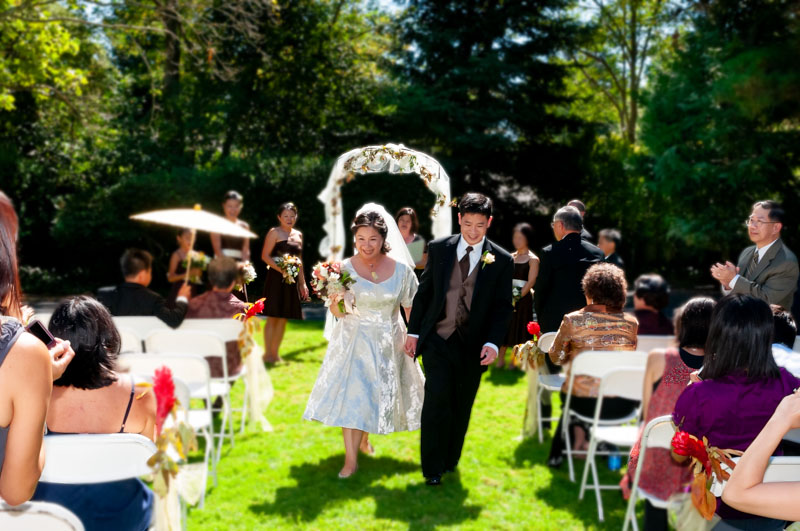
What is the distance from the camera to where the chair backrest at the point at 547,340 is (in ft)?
7.63

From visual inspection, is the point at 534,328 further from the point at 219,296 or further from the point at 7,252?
the point at 7,252

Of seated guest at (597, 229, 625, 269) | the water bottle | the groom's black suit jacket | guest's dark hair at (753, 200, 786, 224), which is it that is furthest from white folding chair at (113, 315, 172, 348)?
the water bottle

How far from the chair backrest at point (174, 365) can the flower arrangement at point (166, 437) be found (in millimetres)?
2581

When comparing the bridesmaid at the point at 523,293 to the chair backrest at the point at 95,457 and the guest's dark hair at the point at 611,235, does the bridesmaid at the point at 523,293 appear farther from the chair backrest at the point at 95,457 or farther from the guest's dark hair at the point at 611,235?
the chair backrest at the point at 95,457

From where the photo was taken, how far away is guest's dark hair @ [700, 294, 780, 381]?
291 centimetres

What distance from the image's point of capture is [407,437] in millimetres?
9688

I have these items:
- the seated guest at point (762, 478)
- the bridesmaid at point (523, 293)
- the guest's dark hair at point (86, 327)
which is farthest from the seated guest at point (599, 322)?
the guest's dark hair at point (86, 327)

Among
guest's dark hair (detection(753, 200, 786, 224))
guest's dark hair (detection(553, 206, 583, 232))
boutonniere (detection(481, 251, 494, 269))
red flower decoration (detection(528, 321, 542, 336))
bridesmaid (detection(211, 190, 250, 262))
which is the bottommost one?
red flower decoration (detection(528, 321, 542, 336))

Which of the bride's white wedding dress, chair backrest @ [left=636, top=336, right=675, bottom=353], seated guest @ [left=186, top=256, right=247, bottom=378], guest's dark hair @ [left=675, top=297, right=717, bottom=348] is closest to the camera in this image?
seated guest @ [left=186, top=256, right=247, bottom=378]

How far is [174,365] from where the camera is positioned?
20.2 feet

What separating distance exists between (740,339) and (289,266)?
7.01 ft

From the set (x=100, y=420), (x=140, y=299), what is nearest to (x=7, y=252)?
(x=140, y=299)

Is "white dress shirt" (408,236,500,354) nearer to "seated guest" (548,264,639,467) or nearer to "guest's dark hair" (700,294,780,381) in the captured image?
"seated guest" (548,264,639,467)

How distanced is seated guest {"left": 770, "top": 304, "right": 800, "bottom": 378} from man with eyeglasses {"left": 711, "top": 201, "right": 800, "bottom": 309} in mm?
1352
